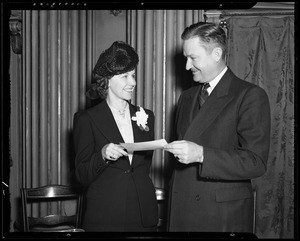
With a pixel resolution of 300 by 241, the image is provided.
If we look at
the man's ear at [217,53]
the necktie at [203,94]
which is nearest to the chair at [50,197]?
the necktie at [203,94]

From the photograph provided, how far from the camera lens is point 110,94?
9.25ft

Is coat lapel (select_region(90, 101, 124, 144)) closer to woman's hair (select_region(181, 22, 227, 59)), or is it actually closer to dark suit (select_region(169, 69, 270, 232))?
dark suit (select_region(169, 69, 270, 232))

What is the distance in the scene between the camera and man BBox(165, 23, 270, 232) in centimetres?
230

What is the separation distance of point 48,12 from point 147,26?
0.88 metres

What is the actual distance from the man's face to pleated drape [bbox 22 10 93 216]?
1586mm

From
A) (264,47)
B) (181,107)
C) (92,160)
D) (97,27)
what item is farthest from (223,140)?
(97,27)

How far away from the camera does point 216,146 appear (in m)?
2.40

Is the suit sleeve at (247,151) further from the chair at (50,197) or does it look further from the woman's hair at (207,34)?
the chair at (50,197)

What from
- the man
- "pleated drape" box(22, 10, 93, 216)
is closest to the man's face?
the man

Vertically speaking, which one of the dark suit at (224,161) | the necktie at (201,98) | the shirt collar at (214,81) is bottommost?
the dark suit at (224,161)

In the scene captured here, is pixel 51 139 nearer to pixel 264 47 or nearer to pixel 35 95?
pixel 35 95

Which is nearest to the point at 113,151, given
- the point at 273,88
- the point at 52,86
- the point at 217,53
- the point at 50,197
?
the point at 217,53

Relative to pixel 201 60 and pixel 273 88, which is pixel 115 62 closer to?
pixel 201 60

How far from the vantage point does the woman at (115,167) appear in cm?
271
